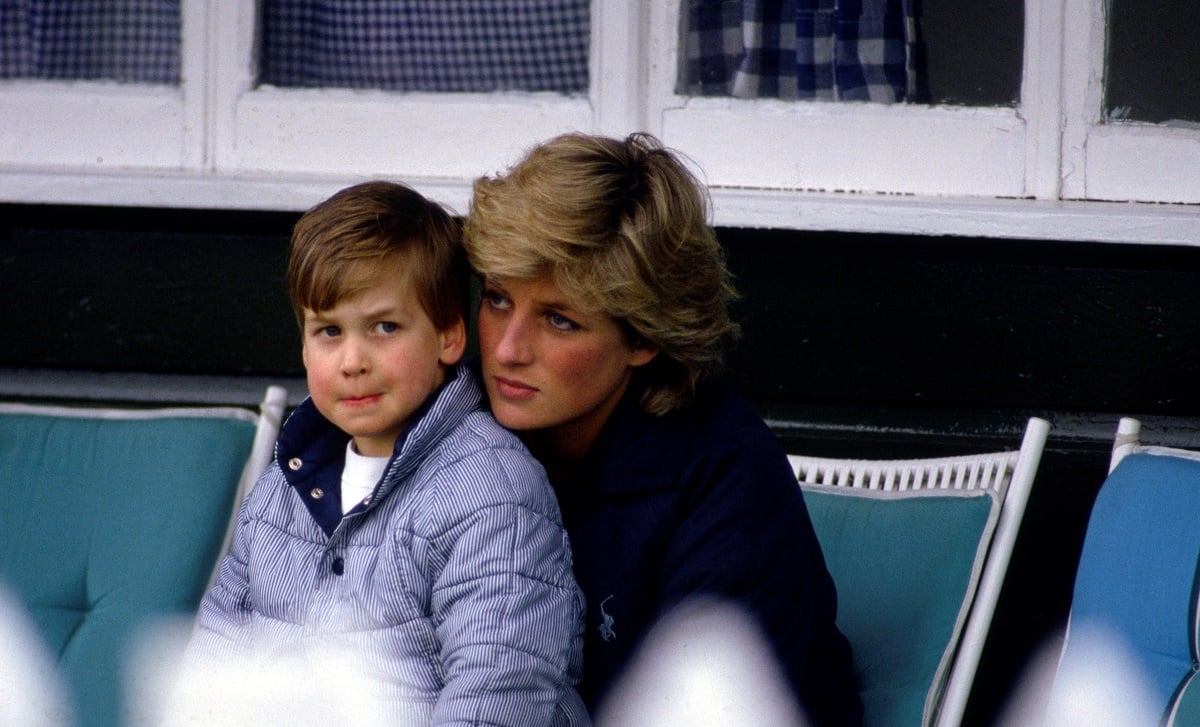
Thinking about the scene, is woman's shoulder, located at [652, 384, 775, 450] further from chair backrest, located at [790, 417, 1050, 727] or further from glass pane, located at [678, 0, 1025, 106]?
glass pane, located at [678, 0, 1025, 106]

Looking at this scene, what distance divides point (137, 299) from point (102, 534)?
682 mm

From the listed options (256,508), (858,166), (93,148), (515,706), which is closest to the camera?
(515,706)

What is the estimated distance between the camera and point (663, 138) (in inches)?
111

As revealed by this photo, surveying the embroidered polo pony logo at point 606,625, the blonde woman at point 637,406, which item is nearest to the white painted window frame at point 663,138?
the blonde woman at point 637,406

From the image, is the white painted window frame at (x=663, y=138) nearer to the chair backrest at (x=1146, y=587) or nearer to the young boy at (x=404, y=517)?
the chair backrest at (x=1146, y=587)

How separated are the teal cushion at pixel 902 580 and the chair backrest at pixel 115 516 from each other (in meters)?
1.16

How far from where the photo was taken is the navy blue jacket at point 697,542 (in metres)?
1.80

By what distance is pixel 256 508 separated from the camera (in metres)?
2.02

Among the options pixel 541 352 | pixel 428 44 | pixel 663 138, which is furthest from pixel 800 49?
pixel 541 352

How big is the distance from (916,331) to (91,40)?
1988 mm

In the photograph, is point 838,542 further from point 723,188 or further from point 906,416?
point 723,188

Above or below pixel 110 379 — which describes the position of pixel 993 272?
above

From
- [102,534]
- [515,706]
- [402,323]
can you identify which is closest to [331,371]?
[402,323]

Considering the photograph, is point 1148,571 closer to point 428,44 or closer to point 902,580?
point 902,580
